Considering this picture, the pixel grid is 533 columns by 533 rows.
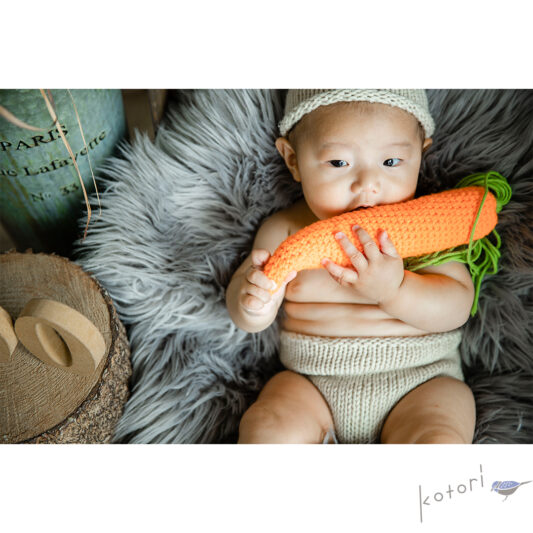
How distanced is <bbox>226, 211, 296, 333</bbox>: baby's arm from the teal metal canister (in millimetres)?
359

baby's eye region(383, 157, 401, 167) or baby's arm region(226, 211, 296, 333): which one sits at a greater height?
baby's eye region(383, 157, 401, 167)

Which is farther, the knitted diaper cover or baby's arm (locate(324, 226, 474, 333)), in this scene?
the knitted diaper cover

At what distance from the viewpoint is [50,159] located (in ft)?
2.81

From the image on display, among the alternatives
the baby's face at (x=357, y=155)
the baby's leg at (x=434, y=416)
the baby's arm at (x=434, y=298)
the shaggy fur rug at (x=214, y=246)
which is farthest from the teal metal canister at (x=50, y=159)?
the baby's leg at (x=434, y=416)

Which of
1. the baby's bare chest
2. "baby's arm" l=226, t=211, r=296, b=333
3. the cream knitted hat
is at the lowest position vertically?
the baby's bare chest

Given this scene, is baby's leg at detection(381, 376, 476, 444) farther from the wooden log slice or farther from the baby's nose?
the wooden log slice

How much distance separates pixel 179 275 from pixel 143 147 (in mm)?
281

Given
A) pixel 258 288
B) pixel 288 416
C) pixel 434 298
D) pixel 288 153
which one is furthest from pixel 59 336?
pixel 434 298

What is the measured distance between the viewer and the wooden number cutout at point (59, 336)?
2.10ft

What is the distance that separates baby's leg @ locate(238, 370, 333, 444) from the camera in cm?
83

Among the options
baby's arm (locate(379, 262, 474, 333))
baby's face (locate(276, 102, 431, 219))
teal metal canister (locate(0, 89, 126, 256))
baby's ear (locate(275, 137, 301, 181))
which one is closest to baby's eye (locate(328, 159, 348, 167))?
baby's face (locate(276, 102, 431, 219))
